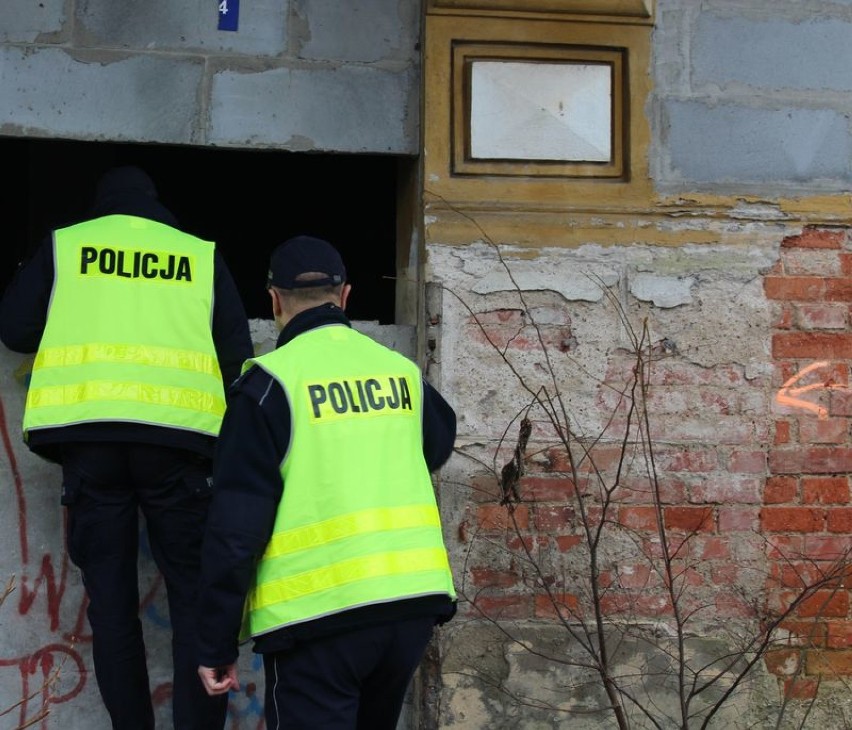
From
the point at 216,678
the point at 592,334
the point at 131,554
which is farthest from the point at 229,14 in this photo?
the point at 216,678

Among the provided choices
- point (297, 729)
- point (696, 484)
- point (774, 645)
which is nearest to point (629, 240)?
point (696, 484)

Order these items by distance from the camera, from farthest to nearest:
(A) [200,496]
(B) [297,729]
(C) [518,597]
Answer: (C) [518,597] < (A) [200,496] < (B) [297,729]

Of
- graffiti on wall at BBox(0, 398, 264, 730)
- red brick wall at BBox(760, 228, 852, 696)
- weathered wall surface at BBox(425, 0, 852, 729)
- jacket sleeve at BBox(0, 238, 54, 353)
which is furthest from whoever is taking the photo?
red brick wall at BBox(760, 228, 852, 696)

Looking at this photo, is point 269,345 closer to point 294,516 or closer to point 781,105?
point 294,516

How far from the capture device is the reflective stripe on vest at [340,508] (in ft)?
9.53

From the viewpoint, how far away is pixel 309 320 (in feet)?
10.3

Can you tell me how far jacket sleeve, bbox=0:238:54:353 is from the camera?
3748 millimetres

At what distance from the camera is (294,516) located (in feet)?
9.64

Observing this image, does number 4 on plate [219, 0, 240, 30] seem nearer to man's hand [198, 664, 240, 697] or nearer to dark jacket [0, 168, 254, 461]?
dark jacket [0, 168, 254, 461]

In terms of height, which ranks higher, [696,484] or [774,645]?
[696,484]

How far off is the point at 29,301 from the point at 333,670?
5.13ft

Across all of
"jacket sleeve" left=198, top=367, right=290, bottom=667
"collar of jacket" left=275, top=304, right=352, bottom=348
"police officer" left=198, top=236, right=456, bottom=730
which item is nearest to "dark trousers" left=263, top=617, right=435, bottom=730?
"police officer" left=198, top=236, right=456, bottom=730

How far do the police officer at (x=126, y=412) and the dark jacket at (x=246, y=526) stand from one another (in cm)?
76

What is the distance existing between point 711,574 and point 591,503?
483 mm
